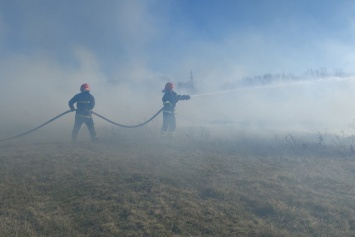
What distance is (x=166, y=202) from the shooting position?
17.2 feet

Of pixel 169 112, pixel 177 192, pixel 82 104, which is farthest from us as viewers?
pixel 169 112

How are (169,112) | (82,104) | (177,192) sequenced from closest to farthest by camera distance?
(177,192) < (82,104) < (169,112)

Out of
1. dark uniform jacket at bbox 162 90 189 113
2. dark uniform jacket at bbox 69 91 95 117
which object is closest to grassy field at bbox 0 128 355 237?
dark uniform jacket at bbox 69 91 95 117

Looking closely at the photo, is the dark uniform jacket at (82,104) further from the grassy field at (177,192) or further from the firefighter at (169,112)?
the firefighter at (169,112)

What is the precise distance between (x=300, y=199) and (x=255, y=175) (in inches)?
60.0

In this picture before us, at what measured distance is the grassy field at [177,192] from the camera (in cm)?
444

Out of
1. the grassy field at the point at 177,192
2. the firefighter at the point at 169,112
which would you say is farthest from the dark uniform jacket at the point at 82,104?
the firefighter at the point at 169,112

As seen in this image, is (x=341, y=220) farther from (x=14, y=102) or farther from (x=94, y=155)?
(x=14, y=102)

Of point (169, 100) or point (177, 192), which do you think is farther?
point (169, 100)

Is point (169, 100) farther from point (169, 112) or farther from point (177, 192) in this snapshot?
point (177, 192)

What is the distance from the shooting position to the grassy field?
14.6ft

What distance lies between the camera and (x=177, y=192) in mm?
5680

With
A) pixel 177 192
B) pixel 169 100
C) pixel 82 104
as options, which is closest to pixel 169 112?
pixel 169 100

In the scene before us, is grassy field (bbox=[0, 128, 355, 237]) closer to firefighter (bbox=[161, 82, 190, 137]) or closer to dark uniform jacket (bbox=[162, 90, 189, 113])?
firefighter (bbox=[161, 82, 190, 137])
